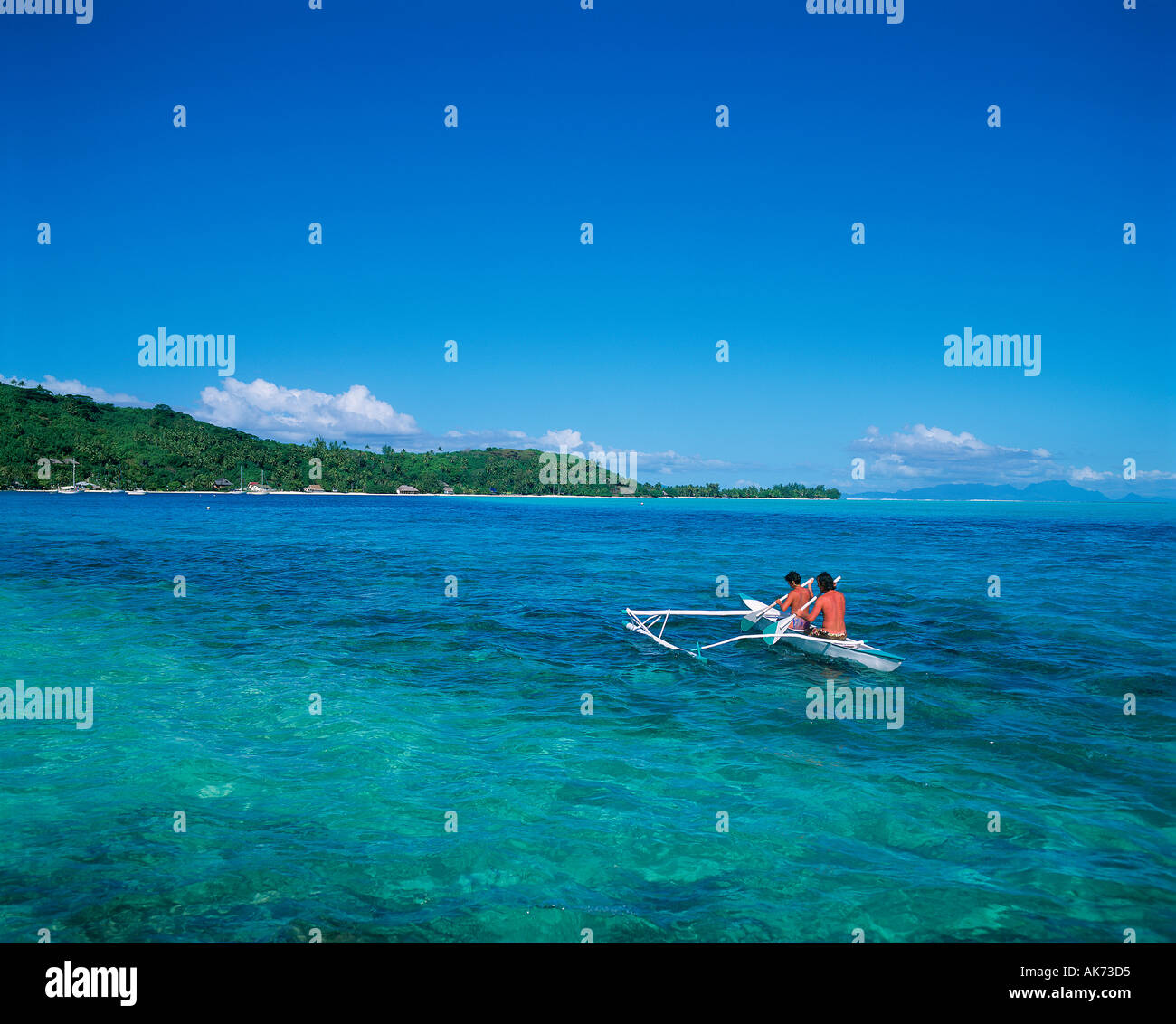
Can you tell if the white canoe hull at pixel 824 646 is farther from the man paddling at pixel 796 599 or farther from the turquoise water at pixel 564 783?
the turquoise water at pixel 564 783

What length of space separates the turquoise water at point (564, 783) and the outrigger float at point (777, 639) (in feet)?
1.69

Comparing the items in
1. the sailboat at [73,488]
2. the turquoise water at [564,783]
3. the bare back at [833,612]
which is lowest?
the turquoise water at [564,783]

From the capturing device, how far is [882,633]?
22453 millimetres

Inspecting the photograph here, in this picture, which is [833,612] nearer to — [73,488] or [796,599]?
[796,599]

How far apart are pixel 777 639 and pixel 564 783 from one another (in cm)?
1031

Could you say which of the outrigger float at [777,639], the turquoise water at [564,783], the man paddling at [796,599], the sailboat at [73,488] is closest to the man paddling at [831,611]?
A: the outrigger float at [777,639]

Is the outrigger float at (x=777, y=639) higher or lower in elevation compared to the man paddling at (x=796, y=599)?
lower

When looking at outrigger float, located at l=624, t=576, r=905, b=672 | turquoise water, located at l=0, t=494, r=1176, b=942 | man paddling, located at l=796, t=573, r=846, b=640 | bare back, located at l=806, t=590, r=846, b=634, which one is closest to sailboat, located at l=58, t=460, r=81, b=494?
turquoise water, located at l=0, t=494, r=1176, b=942

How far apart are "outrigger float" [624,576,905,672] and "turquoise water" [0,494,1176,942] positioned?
52 centimetres

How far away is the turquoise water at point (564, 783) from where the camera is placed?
741cm

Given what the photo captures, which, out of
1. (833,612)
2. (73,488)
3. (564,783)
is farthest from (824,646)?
(73,488)

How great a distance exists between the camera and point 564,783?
35.3 feet
